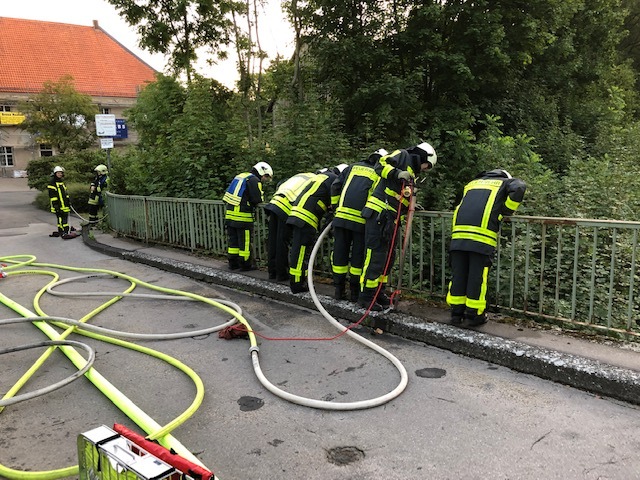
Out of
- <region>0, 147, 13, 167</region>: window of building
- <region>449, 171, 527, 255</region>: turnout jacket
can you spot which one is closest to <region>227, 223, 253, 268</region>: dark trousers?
<region>449, 171, 527, 255</region>: turnout jacket

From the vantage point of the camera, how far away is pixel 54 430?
3188 millimetres

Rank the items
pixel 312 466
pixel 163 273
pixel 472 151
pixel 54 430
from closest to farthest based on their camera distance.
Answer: pixel 312 466, pixel 54 430, pixel 163 273, pixel 472 151

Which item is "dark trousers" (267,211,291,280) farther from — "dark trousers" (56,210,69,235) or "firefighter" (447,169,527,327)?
"dark trousers" (56,210,69,235)

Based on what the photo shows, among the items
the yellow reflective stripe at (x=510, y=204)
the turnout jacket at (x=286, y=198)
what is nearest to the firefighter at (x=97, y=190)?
the turnout jacket at (x=286, y=198)

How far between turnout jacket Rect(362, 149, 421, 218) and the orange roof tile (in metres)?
36.8

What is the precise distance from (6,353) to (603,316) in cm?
541

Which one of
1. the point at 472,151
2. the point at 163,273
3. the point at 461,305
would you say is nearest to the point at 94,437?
the point at 461,305

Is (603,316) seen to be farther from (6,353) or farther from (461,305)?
(6,353)

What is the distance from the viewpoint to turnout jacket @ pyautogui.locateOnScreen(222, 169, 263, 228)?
7.07 metres

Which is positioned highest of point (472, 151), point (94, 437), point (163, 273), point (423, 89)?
point (423, 89)

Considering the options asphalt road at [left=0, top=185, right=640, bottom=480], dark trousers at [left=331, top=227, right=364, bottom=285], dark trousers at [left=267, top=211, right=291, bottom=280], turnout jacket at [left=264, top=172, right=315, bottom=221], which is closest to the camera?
asphalt road at [left=0, top=185, right=640, bottom=480]

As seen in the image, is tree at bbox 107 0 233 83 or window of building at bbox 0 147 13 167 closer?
tree at bbox 107 0 233 83

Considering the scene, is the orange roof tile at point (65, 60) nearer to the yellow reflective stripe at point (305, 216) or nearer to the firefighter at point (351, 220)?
the yellow reflective stripe at point (305, 216)

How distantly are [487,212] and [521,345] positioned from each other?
1179 millimetres
